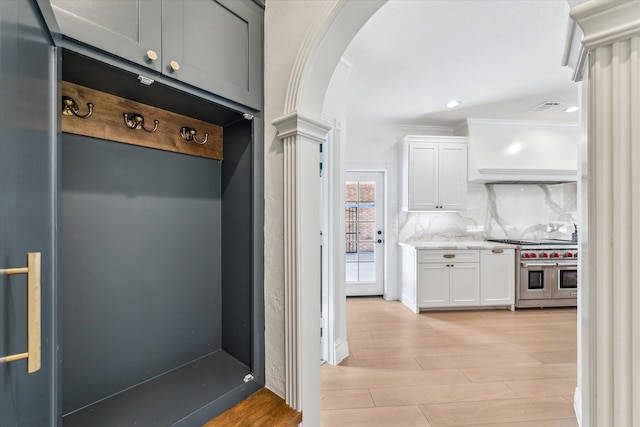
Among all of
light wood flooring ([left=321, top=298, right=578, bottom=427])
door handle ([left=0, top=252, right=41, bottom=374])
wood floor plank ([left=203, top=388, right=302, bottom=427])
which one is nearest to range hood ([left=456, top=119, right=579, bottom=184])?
light wood flooring ([left=321, top=298, right=578, bottom=427])

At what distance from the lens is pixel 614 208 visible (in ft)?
1.92

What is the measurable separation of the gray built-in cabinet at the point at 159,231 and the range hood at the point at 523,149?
3.79m

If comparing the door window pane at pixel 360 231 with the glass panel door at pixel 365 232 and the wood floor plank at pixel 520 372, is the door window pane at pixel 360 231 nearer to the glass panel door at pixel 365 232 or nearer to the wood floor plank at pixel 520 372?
the glass panel door at pixel 365 232

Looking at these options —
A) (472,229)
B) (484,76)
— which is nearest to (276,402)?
(484,76)

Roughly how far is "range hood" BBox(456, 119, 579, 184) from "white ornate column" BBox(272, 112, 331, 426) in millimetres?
3650

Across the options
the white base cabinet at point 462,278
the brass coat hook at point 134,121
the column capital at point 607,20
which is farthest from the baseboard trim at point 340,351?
the column capital at point 607,20

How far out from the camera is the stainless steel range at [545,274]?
385cm

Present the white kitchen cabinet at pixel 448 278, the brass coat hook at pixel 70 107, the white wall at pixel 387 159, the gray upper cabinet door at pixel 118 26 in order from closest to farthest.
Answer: the gray upper cabinet door at pixel 118 26 → the brass coat hook at pixel 70 107 → the white kitchen cabinet at pixel 448 278 → the white wall at pixel 387 159

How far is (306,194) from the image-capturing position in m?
1.25

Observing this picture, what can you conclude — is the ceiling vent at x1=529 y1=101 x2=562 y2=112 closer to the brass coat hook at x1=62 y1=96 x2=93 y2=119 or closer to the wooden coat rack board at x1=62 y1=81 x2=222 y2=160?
the wooden coat rack board at x1=62 y1=81 x2=222 y2=160

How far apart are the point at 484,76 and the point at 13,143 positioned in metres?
3.48

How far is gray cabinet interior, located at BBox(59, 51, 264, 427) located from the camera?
1081 mm

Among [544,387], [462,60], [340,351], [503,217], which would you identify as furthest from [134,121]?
[503,217]

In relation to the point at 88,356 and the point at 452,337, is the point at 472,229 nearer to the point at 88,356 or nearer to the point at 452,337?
the point at 452,337
